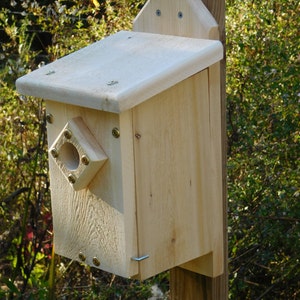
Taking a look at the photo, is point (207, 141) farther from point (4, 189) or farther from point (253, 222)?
point (4, 189)

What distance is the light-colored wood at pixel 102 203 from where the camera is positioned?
234cm

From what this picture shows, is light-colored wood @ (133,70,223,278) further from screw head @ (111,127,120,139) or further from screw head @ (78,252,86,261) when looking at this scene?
screw head @ (78,252,86,261)

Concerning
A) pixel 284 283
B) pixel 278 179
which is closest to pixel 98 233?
pixel 278 179

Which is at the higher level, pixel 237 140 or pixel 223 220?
pixel 223 220

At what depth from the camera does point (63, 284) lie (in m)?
4.17

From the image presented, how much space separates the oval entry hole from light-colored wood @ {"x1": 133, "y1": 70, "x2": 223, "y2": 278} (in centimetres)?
25

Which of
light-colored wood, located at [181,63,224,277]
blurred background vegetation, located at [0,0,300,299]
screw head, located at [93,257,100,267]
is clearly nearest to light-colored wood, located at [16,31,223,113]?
light-colored wood, located at [181,63,224,277]

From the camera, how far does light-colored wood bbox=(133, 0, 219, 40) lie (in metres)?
2.44

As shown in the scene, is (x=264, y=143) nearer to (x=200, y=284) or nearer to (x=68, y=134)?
(x=200, y=284)

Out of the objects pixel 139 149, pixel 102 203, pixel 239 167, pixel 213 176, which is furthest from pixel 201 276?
pixel 239 167

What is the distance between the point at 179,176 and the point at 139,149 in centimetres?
18

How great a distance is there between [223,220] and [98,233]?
0.38 metres

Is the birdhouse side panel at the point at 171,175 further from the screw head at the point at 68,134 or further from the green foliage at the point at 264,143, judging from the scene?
the green foliage at the point at 264,143

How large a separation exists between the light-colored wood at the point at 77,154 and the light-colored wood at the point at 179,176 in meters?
0.13
